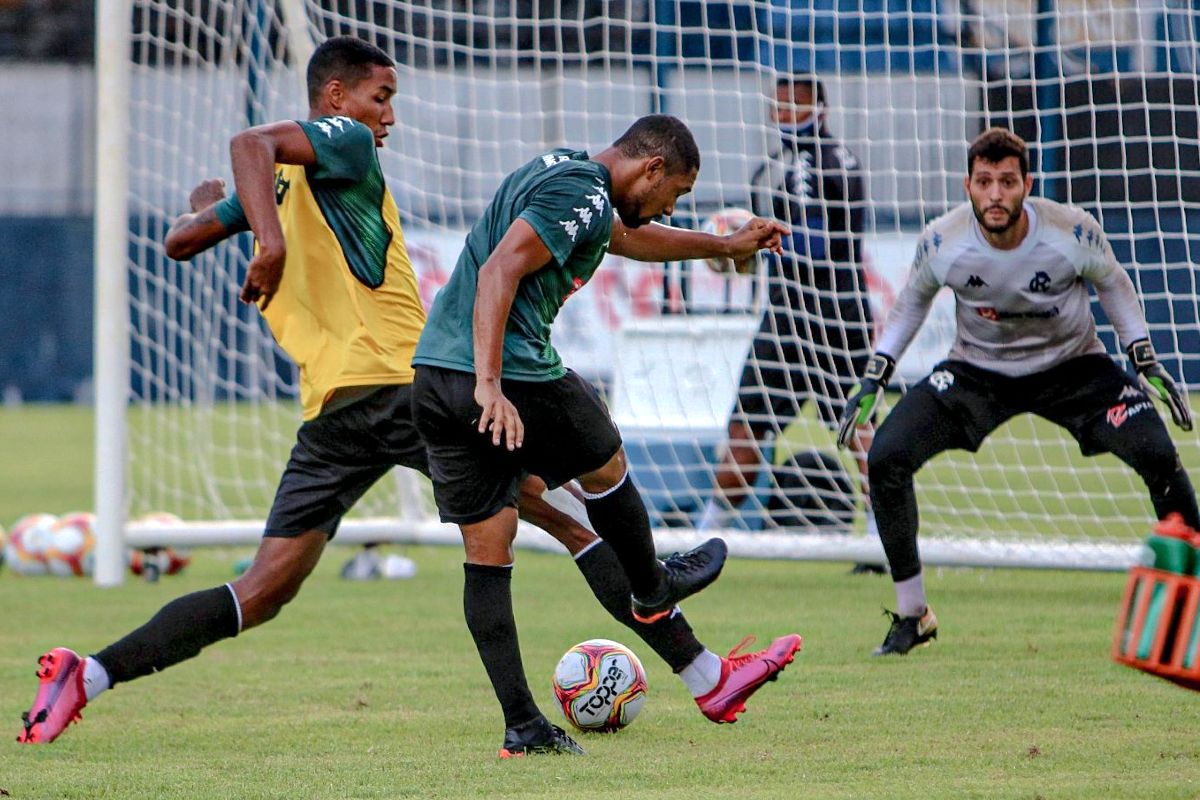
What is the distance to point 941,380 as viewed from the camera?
6.21m

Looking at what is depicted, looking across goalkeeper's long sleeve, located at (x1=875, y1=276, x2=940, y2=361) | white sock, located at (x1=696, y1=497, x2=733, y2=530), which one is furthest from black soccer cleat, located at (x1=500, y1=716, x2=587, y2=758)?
white sock, located at (x1=696, y1=497, x2=733, y2=530)

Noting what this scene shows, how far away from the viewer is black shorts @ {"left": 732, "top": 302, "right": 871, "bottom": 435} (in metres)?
8.23

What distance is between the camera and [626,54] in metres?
8.83

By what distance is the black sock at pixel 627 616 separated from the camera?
4684 mm

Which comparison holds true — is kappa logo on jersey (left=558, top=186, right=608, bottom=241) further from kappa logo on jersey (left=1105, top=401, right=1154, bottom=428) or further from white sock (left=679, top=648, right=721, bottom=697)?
kappa logo on jersey (left=1105, top=401, right=1154, bottom=428)

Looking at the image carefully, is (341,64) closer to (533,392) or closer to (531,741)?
(533,392)

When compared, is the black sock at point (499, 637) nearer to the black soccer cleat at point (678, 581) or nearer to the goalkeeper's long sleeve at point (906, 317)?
the black soccer cleat at point (678, 581)

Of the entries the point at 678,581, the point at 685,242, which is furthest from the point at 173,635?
the point at 685,242

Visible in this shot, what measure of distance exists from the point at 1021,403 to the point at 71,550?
16.5 ft

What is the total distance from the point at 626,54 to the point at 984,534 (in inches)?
118

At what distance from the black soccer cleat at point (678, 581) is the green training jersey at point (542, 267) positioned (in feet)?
2.05

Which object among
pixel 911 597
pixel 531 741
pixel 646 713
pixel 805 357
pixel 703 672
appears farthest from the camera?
pixel 805 357

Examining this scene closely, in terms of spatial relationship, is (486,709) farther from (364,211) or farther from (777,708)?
(364,211)

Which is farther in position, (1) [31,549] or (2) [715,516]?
(1) [31,549]
